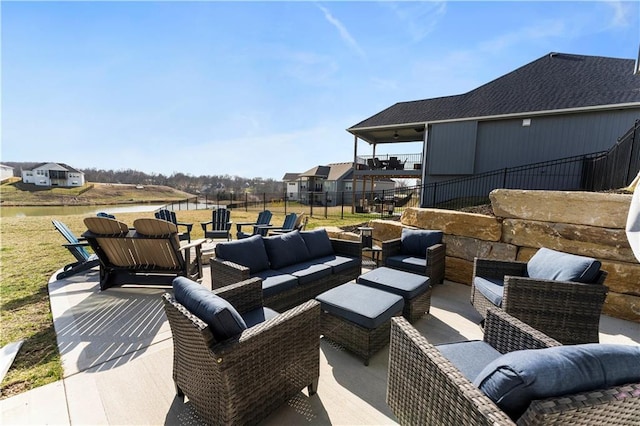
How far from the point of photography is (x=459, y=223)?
14.6 ft

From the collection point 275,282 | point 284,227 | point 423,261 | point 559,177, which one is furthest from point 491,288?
point 559,177

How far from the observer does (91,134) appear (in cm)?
1814

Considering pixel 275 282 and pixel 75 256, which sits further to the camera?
pixel 75 256

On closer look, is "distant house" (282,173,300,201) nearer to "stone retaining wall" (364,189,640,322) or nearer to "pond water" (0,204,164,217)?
"pond water" (0,204,164,217)

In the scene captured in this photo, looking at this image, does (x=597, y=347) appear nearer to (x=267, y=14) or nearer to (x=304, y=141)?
(x=267, y=14)

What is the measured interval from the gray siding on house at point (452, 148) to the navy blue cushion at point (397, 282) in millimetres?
8495

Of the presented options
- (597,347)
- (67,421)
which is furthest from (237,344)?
(597,347)

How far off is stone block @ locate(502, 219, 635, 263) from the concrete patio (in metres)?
0.89

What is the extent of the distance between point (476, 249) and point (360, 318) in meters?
3.10

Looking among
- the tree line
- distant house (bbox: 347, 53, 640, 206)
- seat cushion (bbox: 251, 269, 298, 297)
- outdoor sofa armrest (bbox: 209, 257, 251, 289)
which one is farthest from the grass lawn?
the tree line

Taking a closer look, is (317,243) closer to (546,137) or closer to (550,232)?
(550,232)

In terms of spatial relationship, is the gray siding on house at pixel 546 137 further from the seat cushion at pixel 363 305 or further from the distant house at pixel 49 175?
the distant house at pixel 49 175

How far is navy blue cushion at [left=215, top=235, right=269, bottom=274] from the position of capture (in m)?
3.12

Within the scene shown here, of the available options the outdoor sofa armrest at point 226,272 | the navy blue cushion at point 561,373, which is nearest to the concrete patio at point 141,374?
the outdoor sofa armrest at point 226,272
